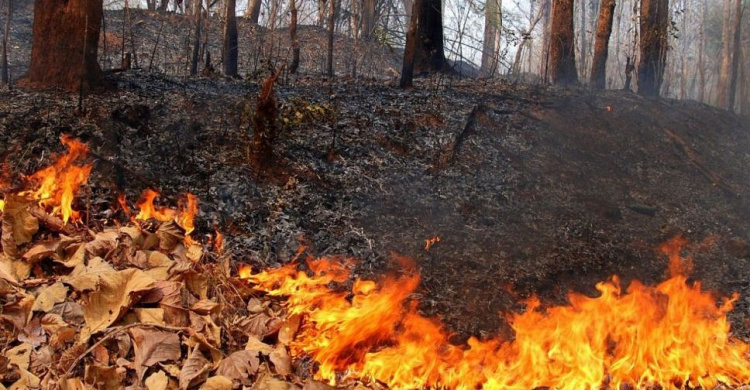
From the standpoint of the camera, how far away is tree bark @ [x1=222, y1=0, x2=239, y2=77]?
33.2 feet

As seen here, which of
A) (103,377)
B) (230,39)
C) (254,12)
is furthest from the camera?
(254,12)

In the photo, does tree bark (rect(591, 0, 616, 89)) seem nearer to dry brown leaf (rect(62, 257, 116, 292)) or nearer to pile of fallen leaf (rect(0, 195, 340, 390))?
pile of fallen leaf (rect(0, 195, 340, 390))

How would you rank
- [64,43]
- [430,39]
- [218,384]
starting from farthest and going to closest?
[430,39] < [64,43] < [218,384]

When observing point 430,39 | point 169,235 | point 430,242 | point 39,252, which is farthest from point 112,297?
point 430,39

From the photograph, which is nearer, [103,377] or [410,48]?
[103,377]

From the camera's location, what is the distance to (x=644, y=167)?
7.42m

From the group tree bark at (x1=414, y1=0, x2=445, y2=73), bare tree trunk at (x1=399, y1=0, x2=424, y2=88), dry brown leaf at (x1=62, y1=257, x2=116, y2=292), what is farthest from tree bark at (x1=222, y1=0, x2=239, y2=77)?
dry brown leaf at (x1=62, y1=257, x2=116, y2=292)

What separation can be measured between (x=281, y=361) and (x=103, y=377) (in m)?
1.02

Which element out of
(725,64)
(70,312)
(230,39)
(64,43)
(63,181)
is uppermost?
(725,64)

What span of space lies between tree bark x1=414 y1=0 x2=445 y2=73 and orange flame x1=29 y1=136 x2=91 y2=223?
19.2 ft

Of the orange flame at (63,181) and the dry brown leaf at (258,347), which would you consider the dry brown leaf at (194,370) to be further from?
the orange flame at (63,181)

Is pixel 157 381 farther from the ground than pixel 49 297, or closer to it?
closer to it

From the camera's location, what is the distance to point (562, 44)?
10922 millimetres

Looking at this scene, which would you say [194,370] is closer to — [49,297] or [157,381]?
[157,381]
